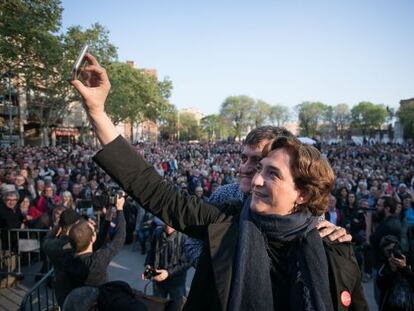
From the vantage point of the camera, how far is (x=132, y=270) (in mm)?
6945

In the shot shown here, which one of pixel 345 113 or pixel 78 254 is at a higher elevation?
pixel 345 113

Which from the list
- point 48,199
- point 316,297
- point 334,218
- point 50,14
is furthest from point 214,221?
point 50,14

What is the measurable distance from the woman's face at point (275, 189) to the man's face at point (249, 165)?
Result: 0.48m

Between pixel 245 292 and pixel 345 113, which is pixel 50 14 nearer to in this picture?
pixel 245 292

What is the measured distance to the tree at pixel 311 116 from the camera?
100m

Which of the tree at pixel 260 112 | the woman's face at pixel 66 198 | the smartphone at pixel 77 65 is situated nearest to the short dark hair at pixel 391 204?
the smartphone at pixel 77 65

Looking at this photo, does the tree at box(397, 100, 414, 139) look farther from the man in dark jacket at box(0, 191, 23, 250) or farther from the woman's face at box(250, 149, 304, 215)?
the woman's face at box(250, 149, 304, 215)

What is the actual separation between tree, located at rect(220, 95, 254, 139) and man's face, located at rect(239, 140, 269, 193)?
93.3m

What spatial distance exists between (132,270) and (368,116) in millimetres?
100255

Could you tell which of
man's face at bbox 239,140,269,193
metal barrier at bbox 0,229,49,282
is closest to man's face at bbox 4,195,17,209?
metal barrier at bbox 0,229,49,282

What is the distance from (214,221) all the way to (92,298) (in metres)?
1.21

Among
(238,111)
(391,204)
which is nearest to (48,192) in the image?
(391,204)

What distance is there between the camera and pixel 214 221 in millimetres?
1490

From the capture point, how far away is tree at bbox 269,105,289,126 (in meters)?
102
